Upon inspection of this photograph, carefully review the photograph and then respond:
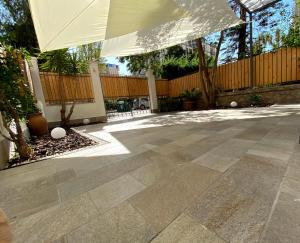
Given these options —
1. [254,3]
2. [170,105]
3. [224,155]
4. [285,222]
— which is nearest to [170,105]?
[170,105]

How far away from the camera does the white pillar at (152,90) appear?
916 cm

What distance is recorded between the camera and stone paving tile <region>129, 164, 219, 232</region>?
1.04 m

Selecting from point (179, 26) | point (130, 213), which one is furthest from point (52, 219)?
point (179, 26)

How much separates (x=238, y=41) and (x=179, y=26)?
9561 millimetres

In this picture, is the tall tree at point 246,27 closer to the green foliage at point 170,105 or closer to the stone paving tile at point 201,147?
the green foliage at point 170,105

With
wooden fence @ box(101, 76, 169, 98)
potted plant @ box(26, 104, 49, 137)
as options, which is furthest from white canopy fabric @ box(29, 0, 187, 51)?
wooden fence @ box(101, 76, 169, 98)

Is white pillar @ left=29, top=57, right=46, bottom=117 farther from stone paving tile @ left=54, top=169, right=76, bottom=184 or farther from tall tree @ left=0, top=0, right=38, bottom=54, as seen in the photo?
tall tree @ left=0, top=0, right=38, bottom=54

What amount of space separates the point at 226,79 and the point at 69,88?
690cm

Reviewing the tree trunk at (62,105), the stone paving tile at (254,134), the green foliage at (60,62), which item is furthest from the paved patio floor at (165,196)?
the green foliage at (60,62)

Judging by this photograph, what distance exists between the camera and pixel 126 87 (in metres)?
8.55

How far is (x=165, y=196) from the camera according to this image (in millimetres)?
1230

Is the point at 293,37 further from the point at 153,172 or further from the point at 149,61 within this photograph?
the point at 149,61

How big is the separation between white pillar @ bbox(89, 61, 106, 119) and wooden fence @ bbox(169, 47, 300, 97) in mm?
5564

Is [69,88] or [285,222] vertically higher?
[69,88]
